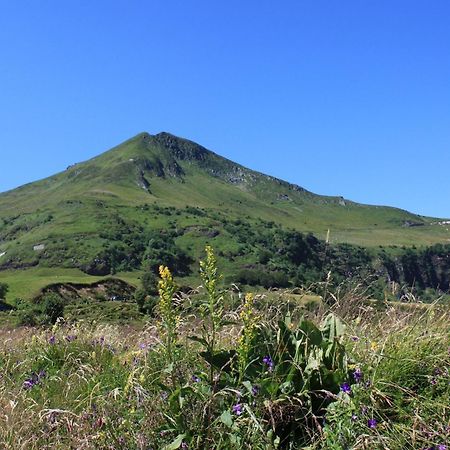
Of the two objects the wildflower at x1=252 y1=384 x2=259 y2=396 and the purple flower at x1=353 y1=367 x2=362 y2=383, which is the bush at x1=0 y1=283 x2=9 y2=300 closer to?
the wildflower at x1=252 y1=384 x2=259 y2=396

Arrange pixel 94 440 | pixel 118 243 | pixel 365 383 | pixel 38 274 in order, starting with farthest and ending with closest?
1. pixel 118 243
2. pixel 38 274
3. pixel 365 383
4. pixel 94 440

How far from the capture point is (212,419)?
12.7 feet

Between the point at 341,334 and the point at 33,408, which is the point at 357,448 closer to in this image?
the point at 341,334

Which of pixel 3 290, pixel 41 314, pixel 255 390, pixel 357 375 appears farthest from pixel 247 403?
pixel 3 290

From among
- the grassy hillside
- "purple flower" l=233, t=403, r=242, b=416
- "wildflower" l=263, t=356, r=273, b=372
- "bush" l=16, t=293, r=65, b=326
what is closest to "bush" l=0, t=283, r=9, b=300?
"bush" l=16, t=293, r=65, b=326

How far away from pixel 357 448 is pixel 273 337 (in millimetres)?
1343

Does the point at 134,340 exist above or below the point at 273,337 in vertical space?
below

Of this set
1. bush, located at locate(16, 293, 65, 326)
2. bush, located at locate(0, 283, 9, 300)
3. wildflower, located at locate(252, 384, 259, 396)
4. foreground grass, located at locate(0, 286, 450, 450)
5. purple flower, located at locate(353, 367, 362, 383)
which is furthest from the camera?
bush, located at locate(0, 283, 9, 300)

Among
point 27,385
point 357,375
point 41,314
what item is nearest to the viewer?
point 357,375

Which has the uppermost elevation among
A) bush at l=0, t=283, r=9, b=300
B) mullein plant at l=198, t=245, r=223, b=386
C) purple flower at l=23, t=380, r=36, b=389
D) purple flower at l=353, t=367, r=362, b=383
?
mullein plant at l=198, t=245, r=223, b=386

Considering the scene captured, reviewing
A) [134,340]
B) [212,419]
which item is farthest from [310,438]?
[134,340]

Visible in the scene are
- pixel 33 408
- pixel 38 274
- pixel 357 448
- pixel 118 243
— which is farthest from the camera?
pixel 118 243

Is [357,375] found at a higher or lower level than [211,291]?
lower

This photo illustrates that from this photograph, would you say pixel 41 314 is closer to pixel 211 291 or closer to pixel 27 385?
pixel 27 385
